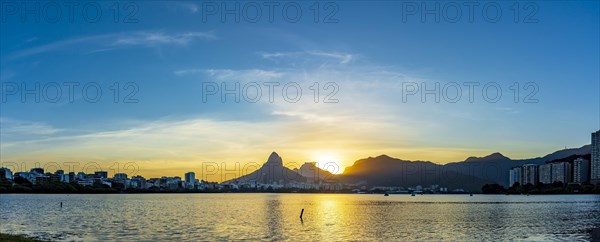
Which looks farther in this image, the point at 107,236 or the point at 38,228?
the point at 38,228

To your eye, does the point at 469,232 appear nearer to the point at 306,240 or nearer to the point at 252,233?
the point at 306,240

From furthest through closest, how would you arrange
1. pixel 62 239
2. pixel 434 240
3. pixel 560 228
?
1. pixel 560 228
2. pixel 434 240
3. pixel 62 239

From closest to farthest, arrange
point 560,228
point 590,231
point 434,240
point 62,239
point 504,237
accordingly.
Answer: point 62,239, point 434,240, point 504,237, point 590,231, point 560,228

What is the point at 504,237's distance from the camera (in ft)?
217

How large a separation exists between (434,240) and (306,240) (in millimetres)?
15214

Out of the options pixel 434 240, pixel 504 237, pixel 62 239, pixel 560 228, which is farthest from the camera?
pixel 560 228

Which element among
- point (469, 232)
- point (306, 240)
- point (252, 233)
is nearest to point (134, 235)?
point (252, 233)

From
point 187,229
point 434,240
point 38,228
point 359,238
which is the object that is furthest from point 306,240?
point 38,228

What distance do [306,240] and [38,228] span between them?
127ft

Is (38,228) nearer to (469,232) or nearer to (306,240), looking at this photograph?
(306,240)

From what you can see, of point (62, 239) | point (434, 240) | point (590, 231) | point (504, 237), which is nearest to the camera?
point (62, 239)

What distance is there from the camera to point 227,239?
60500 millimetres

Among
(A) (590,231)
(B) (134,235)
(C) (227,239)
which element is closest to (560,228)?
(A) (590,231)

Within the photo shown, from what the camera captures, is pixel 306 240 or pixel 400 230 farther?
pixel 400 230
